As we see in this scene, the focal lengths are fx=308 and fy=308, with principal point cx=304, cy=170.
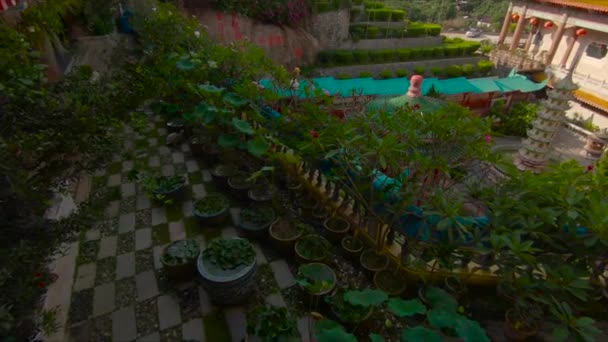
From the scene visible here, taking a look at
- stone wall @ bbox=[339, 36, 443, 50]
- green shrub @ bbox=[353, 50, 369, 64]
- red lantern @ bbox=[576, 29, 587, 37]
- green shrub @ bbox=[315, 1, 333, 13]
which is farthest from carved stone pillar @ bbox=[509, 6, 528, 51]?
green shrub @ bbox=[315, 1, 333, 13]

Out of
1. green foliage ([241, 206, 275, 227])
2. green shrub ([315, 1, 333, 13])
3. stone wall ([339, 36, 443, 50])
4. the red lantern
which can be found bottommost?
stone wall ([339, 36, 443, 50])

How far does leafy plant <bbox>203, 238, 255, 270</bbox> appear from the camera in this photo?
3236mm

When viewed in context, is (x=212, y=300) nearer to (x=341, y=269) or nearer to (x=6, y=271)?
(x=341, y=269)

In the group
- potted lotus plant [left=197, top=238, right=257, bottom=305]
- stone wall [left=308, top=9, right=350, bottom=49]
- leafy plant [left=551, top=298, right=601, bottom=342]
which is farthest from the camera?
stone wall [left=308, top=9, right=350, bottom=49]

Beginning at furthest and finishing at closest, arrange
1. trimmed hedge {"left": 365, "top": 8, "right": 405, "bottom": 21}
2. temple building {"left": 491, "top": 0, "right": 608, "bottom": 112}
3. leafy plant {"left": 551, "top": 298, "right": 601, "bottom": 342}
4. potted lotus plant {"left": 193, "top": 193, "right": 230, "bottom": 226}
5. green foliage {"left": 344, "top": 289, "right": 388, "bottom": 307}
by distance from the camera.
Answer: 1. trimmed hedge {"left": 365, "top": 8, "right": 405, "bottom": 21}
2. temple building {"left": 491, "top": 0, "right": 608, "bottom": 112}
3. potted lotus plant {"left": 193, "top": 193, "right": 230, "bottom": 226}
4. green foliage {"left": 344, "top": 289, "right": 388, "bottom": 307}
5. leafy plant {"left": 551, "top": 298, "right": 601, "bottom": 342}

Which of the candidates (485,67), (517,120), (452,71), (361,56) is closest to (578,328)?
(517,120)

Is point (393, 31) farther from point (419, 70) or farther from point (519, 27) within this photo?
point (519, 27)

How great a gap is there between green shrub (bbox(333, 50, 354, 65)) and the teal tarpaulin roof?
4221 mm

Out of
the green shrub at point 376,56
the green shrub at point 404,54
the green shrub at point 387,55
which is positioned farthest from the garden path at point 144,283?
the green shrub at point 404,54

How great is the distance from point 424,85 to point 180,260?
544 inches

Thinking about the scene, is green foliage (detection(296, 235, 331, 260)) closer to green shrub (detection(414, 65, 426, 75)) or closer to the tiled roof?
green shrub (detection(414, 65, 426, 75))

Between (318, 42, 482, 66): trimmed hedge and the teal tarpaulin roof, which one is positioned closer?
the teal tarpaulin roof

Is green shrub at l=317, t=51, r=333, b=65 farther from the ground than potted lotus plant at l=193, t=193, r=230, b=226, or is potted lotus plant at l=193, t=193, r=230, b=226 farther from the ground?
potted lotus plant at l=193, t=193, r=230, b=226

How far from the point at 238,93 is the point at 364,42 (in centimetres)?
1652
